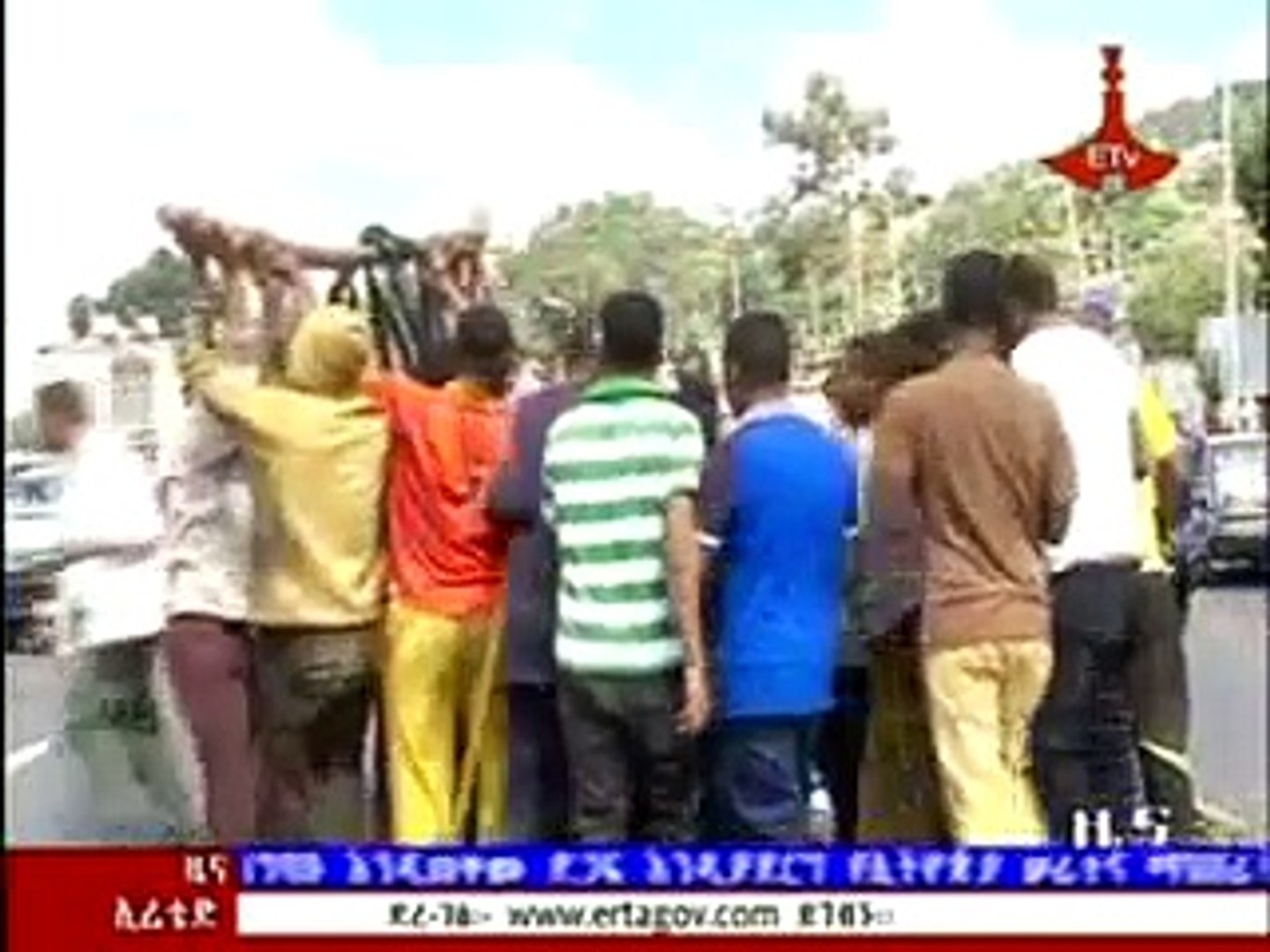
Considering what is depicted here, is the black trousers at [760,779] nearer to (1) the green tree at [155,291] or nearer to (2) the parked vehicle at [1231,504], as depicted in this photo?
(2) the parked vehicle at [1231,504]

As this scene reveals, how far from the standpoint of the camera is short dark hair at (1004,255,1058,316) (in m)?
6.46

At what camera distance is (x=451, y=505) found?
258 inches

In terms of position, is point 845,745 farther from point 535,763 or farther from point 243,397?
point 243,397

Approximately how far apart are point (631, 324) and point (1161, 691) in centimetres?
73

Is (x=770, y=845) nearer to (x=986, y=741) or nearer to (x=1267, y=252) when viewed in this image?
(x=986, y=741)

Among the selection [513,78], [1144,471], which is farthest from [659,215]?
[1144,471]

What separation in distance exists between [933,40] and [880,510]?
55 centimetres

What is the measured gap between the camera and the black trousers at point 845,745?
6484mm

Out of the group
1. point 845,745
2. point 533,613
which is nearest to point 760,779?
point 845,745

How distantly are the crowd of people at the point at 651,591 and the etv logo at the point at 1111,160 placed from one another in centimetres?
13

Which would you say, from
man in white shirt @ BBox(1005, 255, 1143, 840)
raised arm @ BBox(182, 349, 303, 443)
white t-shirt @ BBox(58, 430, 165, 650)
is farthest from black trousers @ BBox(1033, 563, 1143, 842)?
white t-shirt @ BBox(58, 430, 165, 650)

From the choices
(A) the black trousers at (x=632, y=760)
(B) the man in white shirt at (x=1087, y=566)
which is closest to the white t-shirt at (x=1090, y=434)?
(B) the man in white shirt at (x=1087, y=566)

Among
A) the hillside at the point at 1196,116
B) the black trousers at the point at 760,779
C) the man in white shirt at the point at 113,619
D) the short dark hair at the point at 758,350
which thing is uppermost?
the hillside at the point at 1196,116

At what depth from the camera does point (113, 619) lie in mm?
6477
